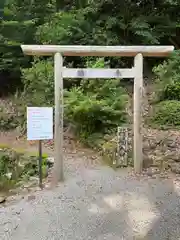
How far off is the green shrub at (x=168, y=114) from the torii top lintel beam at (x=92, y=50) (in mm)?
2456

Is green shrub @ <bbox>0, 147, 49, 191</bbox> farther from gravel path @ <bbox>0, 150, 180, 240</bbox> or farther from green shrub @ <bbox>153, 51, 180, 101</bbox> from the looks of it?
green shrub @ <bbox>153, 51, 180, 101</bbox>

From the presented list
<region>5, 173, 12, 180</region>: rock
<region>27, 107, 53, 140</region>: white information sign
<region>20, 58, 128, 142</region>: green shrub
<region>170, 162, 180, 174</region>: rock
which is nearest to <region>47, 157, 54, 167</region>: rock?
<region>5, 173, 12, 180</region>: rock

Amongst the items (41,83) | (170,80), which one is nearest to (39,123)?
(41,83)

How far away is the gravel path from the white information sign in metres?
0.92

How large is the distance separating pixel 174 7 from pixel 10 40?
538 cm

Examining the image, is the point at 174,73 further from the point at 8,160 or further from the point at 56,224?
the point at 56,224

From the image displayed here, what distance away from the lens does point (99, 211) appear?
191 inches

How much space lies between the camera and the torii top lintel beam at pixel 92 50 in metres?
5.97

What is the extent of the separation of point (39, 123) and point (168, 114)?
3962mm


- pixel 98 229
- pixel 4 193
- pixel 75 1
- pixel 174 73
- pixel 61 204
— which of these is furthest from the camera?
pixel 75 1

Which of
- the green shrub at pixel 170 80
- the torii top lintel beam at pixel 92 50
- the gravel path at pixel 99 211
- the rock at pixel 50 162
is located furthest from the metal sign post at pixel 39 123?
the green shrub at pixel 170 80

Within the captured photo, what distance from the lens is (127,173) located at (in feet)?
21.0

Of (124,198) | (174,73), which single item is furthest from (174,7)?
(124,198)

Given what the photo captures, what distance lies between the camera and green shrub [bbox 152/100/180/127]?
27.4ft
